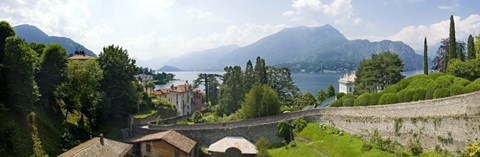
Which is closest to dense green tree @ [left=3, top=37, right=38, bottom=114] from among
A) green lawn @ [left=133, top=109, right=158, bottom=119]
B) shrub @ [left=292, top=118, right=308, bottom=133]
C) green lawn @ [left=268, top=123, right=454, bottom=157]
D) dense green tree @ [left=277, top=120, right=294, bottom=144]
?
green lawn @ [left=133, top=109, right=158, bottom=119]

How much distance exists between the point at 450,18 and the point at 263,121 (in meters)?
27.8

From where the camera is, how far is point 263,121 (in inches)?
1752

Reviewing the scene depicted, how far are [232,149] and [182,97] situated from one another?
34.9 metres

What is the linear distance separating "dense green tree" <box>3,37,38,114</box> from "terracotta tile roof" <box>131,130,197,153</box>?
1120 centimetres

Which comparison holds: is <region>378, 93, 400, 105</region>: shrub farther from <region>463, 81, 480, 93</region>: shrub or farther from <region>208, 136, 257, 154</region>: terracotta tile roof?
<region>208, 136, 257, 154</region>: terracotta tile roof

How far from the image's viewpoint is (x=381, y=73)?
54.3 metres

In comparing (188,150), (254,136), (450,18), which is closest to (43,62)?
(188,150)

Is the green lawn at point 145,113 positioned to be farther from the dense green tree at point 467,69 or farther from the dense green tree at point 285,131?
the dense green tree at point 467,69

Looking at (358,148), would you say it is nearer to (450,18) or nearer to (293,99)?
(450,18)

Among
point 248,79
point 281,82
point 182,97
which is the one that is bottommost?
point 182,97

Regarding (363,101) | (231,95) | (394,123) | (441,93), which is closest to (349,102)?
(363,101)

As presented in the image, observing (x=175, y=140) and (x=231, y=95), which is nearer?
(x=175, y=140)

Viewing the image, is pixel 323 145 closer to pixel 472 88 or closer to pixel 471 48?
pixel 472 88

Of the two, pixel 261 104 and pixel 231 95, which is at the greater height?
pixel 231 95
